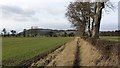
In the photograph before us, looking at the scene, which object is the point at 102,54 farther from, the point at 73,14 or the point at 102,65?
the point at 73,14

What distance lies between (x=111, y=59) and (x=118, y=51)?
3.60ft

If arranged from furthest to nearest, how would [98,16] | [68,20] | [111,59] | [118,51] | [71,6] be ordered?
1. [68,20]
2. [71,6]
3. [98,16]
4. [111,59]
5. [118,51]

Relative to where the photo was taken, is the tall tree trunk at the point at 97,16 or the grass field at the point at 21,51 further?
the tall tree trunk at the point at 97,16

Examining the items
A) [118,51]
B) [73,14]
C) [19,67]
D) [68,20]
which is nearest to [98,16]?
[19,67]

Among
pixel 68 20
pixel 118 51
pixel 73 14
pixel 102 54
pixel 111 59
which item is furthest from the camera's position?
pixel 68 20

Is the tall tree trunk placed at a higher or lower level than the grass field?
higher

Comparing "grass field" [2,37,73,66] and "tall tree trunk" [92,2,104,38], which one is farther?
"tall tree trunk" [92,2,104,38]

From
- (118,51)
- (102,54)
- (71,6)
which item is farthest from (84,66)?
(71,6)

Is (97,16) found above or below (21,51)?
above

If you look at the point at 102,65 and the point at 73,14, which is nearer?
the point at 102,65

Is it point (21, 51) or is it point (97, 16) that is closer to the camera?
point (97, 16)

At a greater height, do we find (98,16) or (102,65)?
(98,16)

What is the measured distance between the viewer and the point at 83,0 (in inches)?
1953

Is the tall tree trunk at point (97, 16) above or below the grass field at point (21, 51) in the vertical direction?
above
